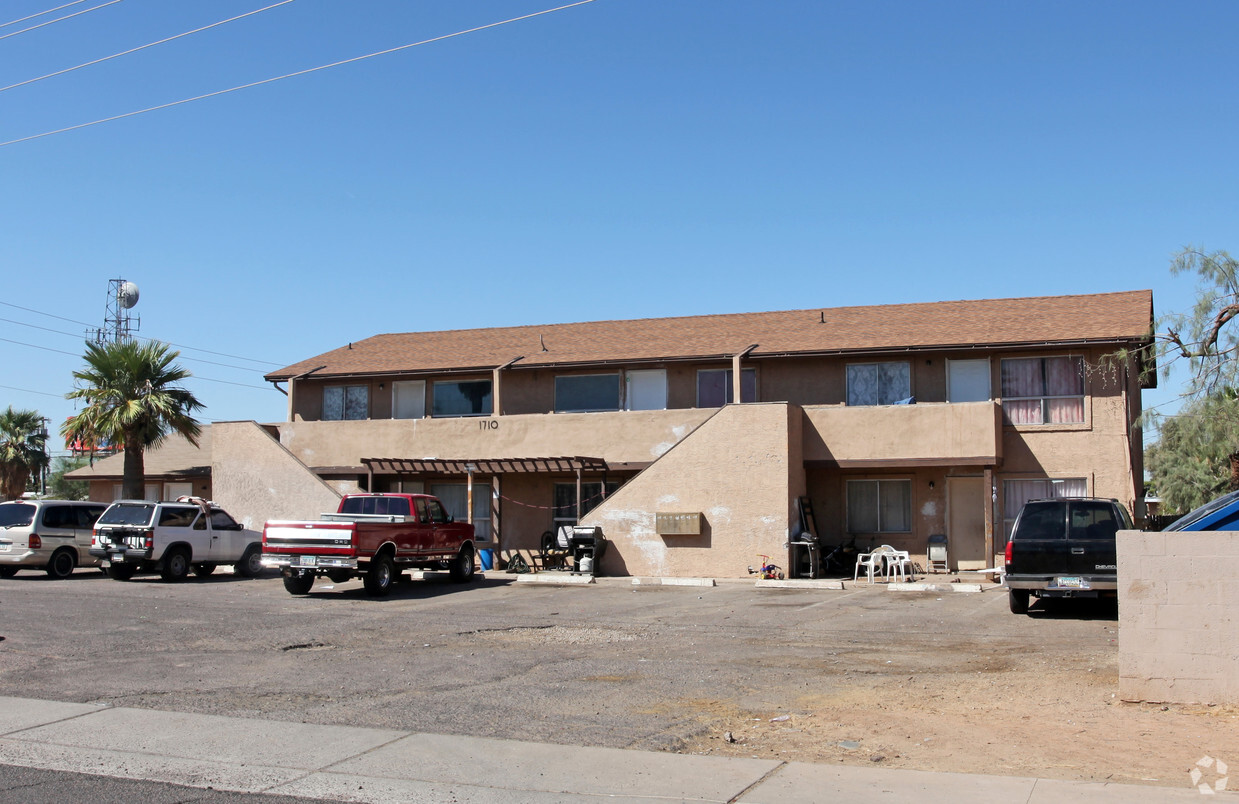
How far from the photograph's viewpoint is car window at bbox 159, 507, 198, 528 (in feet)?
77.0

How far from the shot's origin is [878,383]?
26344 mm

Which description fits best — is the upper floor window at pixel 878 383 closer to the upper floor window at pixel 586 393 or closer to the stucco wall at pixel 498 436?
the stucco wall at pixel 498 436

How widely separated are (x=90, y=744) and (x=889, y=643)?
9016 millimetres

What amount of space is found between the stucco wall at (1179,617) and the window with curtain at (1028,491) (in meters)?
16.0

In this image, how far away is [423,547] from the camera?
21.7 metres

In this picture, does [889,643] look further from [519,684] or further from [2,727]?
[2,727]

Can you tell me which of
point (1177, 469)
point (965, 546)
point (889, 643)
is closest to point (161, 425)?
point (965, 546)

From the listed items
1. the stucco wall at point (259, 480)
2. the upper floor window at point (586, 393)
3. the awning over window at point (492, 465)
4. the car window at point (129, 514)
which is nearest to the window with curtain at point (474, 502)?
the awning over window at point (492, 465)

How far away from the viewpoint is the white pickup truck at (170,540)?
22.9 metres

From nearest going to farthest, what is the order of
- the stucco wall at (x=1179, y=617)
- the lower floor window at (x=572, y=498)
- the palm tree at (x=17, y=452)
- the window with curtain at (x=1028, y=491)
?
the stucco wall at (x=1179, y=617)
the window with curtain at (x=1028, y=491)
the lower floor window at (x=572, y=498)
the palm tree at (x=17, y=452)

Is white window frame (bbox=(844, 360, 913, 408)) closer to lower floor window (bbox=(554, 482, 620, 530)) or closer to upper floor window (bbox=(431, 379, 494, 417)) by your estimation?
lower floor window (bbox=(554, 482, 620, 530))

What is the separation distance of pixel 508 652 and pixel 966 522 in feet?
50.5

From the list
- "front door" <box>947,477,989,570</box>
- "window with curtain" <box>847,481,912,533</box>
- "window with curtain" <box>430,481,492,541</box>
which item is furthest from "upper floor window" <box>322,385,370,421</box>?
"front door" <box>947,477,989,570</box>

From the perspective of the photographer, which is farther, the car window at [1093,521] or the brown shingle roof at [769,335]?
the brown shingle roof at [769,335]
